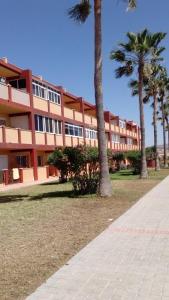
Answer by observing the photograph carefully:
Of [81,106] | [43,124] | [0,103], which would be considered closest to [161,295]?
[0,103]

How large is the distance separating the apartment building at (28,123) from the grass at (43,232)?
1279cm

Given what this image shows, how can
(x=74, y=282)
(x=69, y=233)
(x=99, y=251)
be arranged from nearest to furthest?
(x=74, y=282)
(x=99, y=251)
(x=69, y=233)

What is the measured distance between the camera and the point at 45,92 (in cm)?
3694

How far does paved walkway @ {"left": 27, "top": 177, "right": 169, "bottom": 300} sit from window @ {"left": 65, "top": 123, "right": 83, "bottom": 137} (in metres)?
32.3

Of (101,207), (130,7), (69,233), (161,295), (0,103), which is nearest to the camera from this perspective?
(161,295)

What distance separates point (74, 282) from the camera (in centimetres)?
604

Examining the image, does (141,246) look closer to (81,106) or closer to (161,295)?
(161,295)

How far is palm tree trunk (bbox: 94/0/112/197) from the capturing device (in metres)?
17.5

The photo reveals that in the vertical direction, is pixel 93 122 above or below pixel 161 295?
above

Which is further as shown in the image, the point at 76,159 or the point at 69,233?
the point at 76,159

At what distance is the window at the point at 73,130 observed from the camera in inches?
1676

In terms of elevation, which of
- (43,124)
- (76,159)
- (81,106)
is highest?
(81,106)

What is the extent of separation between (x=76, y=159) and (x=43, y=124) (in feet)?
51.3

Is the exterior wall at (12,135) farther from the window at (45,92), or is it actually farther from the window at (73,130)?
the window at (73,130)
